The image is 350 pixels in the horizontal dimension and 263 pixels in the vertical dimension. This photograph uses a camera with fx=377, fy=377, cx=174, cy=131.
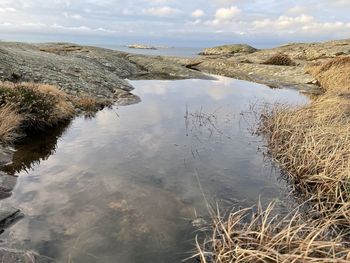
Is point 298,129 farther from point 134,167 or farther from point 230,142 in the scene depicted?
point 134,167

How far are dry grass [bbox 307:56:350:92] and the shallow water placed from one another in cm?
1390

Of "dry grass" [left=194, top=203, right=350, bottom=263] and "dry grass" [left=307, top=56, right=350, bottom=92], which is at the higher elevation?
"dry grass" [left=194, top=203, right=350, bottom=263]

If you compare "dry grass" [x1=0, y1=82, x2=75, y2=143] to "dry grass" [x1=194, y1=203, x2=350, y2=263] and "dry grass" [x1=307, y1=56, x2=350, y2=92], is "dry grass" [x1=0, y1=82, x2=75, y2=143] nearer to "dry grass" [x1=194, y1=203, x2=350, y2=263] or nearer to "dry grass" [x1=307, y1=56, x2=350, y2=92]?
"dry grass" [x1=194, y1=203, x2=350, y2=263]

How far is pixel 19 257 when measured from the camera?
634 cm

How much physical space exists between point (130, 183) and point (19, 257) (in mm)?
4091

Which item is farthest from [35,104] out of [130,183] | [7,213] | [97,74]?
[97,74]

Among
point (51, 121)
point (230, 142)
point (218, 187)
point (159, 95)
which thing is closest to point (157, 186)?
point (218, 187)

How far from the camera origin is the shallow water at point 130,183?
284 inches

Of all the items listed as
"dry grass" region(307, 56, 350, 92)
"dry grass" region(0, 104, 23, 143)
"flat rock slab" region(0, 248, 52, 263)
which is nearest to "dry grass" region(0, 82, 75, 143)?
"dry grass" region(0, 104, 23, 143)

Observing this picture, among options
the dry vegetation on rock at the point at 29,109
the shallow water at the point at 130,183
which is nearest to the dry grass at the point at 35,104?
the dry vegetation on rock at the point at 29,109

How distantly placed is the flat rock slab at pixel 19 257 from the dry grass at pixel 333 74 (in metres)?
25.0

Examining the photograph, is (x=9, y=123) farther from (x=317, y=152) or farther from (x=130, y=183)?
(x=317, y=152)

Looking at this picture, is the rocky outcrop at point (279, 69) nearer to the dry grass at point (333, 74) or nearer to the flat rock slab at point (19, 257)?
the dry grass at point (333, 74)

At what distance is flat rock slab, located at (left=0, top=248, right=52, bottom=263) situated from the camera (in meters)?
6.26
